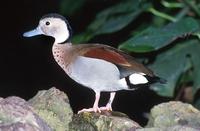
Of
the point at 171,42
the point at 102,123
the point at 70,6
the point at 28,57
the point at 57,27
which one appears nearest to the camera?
the point at 102,123

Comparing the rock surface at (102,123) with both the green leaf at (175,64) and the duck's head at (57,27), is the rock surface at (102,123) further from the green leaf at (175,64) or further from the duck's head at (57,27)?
the green leaf at (175,64)

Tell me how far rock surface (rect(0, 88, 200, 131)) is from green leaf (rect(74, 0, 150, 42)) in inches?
36.0

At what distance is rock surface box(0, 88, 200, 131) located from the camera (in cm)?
171

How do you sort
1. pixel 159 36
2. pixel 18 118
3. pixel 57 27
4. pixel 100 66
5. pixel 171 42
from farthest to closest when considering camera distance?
pixel 171 42, pixel 159 36, pixel 57 27, pixel 100 66, pixel 18 118

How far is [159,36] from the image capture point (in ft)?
8.14

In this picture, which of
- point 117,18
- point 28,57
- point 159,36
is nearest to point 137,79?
point 159,36

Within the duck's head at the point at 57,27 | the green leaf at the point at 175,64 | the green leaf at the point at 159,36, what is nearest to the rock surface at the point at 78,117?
the duck's head at the point at 57,27

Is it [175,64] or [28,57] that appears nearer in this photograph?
[175,64]

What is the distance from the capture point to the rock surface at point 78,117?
1705 millimetres

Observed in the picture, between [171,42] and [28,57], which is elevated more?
[171,42]

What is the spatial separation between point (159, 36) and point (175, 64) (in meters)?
0.48

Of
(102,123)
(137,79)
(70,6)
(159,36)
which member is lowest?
(102,123)

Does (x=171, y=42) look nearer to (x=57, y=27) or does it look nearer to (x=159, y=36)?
(x=159, y=36)

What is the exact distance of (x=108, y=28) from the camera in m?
2.91
